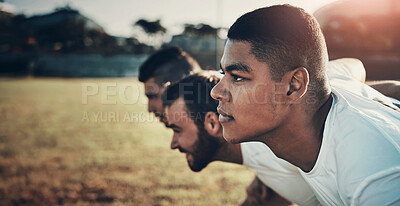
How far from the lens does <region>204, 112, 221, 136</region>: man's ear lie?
2.73 metres

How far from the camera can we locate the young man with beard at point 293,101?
155 cm

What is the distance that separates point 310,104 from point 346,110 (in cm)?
19

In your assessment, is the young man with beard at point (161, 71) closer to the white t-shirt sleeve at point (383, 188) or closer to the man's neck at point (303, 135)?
the man's neck at point (303, 135)

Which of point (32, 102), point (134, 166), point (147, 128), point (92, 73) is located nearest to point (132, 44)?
point (92, 73)

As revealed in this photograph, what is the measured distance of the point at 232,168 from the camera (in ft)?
15.5

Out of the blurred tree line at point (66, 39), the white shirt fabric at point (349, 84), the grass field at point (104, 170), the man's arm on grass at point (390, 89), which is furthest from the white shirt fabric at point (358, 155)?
the blurred tree line at point (66, 39)

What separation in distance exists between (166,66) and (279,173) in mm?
2568

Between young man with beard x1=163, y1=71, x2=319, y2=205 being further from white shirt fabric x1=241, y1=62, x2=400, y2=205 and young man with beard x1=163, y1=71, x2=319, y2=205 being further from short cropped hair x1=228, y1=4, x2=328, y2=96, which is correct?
short cropped hair x1=228, y1=4, x2=328, y2=96

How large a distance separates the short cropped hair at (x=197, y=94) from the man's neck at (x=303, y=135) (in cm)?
109

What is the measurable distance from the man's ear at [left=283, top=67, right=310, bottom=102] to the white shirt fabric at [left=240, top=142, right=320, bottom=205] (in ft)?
2.31

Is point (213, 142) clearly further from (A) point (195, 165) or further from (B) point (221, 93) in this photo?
(B) point (221, 93)

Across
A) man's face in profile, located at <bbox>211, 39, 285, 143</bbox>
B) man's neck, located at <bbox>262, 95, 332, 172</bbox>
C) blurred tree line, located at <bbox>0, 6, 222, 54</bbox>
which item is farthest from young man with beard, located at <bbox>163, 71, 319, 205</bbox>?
blurred tree line, located at <bbox>0, 6, 222, 54</bbox>

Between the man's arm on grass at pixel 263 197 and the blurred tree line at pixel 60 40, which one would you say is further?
the blurred tree line at pixel 60 40

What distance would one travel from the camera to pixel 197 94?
296 cm
